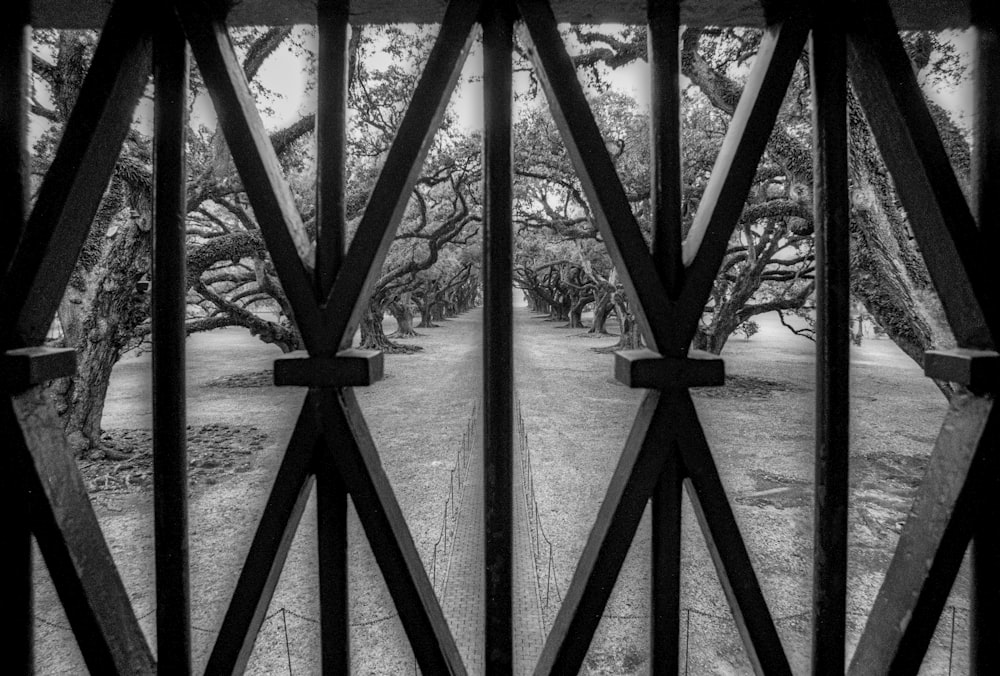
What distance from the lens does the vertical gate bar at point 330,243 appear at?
1.23 m

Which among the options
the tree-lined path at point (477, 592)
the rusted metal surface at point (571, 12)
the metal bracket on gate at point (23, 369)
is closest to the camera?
the metal bracket on gate at point (23, 369)

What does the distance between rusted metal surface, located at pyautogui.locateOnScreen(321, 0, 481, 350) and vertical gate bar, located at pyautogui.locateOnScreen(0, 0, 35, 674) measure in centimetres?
81

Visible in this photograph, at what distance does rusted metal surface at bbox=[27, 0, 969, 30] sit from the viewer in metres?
1.28

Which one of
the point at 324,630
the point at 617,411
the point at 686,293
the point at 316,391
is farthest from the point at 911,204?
the point at 617,411

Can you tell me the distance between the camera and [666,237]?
126 centimetres

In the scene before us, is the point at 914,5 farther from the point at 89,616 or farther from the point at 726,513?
the point at 89,616

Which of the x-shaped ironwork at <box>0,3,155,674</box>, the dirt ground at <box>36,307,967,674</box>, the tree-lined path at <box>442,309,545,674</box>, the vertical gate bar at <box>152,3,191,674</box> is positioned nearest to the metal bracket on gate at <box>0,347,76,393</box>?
the x-shaped ironwork at <box>0,3,155,674</box>

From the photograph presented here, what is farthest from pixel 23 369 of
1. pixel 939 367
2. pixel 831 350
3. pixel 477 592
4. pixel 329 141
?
pixel 477 592

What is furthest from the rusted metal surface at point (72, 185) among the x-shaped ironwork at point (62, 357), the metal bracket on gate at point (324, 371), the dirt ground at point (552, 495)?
the dirt ground at point (552, 495)

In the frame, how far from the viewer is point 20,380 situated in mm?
1150

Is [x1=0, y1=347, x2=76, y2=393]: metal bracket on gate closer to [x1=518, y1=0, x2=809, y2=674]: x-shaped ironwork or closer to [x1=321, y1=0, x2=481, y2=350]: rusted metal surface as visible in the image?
[x1=321, y1=0, x2=481, y2=350]: rusted metal surface

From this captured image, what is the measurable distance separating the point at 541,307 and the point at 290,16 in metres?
69.4

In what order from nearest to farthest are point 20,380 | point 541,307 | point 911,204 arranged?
point 20,380, point 911,204, point 541,307

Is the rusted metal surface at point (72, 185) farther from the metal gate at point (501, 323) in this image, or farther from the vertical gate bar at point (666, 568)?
the vertical gate bar at point (666, 568)
